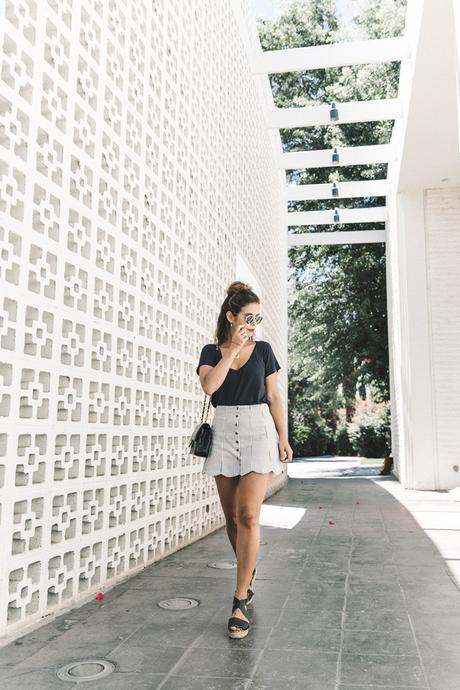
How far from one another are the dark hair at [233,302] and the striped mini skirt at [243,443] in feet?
1.25

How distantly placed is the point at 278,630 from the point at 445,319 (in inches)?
305

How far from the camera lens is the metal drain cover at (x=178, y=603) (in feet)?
Result: 9.18

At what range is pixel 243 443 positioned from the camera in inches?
104

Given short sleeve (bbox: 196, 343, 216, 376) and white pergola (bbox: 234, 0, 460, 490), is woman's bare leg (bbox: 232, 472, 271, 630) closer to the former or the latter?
short sleeve (bbox: 196, 343, 216, 376)

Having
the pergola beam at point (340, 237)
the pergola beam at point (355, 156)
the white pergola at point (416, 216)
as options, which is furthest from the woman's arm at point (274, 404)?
the pergola beam at point (340, 237)

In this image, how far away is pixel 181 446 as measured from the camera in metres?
4.44

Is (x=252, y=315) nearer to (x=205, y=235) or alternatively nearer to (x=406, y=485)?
(x=205, y=235)

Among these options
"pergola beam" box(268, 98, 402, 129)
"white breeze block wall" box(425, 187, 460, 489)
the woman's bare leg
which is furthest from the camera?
"white breeze block wall" box(425, 187, 460, 489)

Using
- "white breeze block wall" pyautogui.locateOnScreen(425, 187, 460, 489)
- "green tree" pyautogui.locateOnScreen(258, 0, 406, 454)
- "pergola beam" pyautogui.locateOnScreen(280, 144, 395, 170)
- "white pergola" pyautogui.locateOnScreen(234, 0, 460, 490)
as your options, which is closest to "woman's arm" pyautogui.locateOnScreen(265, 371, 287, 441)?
"white pergola" pyautogui.locateOnScreen(234, 0, 460, 490)

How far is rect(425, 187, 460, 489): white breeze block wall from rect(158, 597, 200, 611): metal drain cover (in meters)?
7.10

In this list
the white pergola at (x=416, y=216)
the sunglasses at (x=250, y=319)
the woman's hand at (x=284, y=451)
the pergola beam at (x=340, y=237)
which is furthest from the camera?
the pergola beam at (x=340, y=237)

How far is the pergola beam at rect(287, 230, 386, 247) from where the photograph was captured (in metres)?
12.6

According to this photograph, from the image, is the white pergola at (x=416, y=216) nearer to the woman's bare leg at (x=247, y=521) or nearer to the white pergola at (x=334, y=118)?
the white pergola at (x=334, y=118)

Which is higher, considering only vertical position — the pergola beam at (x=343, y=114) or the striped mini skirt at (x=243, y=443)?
the pergola beam at (x=343, y=114)
